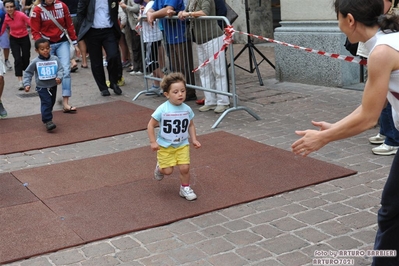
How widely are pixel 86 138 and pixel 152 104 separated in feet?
7.63

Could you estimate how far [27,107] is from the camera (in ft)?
37.5

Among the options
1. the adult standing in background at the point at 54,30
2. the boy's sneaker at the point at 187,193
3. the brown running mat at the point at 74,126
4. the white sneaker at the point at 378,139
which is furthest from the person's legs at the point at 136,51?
the boy's sneaker at the point at 187,193

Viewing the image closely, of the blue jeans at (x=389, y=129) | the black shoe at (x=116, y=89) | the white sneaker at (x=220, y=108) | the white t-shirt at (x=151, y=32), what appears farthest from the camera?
the black shoe at (x=116, y=89)

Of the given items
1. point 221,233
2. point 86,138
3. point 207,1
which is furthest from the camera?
point 207,1

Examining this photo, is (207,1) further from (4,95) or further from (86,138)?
(4,95)

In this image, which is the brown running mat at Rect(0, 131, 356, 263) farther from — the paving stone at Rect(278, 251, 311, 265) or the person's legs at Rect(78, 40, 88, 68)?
the person's legs at Rect(78, 40, 88, 68)

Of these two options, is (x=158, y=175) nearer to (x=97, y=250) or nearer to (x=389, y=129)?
(x=97, y=250)

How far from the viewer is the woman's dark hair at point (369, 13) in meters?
3.41

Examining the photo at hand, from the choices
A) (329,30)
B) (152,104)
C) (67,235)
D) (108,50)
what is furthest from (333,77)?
(67,235)

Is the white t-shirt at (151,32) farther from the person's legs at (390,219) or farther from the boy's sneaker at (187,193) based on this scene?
the person's legs at (390,219)

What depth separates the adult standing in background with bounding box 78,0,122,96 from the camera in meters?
11.5

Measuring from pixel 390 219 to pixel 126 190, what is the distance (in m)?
3.18

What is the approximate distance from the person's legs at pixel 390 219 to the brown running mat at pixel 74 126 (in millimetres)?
5565

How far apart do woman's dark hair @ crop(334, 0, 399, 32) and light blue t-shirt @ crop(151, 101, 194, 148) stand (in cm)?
272
